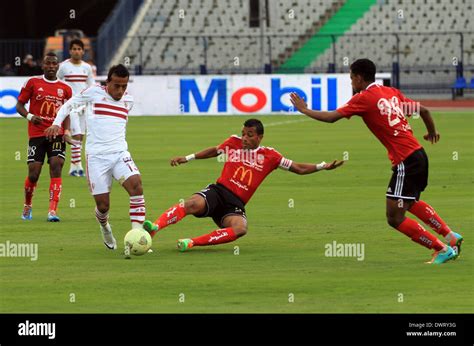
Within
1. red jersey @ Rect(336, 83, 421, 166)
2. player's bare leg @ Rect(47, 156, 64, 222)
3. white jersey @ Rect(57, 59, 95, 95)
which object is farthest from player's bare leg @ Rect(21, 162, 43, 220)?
white jersey @ Rect(57, 59, 95, 95)

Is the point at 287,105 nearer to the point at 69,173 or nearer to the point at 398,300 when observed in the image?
the point at 69,173

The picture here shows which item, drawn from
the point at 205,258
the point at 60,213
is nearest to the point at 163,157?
the point at 60,213

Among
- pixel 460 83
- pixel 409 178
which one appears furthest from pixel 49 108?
pixel 460 83

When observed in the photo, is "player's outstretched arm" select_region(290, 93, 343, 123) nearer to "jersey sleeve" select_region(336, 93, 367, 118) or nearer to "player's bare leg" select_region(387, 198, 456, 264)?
"jersey sleeve" select_region(336, 93, 367, 118)

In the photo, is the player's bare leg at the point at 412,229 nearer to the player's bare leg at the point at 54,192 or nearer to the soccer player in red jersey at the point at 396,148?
the soccer player in red jersey at the point at 396,148

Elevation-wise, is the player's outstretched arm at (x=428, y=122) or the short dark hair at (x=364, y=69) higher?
the short dark hair at (x=364, y=69)

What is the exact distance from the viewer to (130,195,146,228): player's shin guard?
1359 centimetres

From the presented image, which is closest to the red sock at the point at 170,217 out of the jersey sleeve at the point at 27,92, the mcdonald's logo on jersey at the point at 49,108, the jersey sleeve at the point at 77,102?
the jersey sleeve at the point at 77,102

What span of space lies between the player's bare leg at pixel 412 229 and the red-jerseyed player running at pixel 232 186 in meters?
1.50

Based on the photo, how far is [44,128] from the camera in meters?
17.4

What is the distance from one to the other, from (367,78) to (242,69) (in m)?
36.9

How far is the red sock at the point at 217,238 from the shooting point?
13984 mm

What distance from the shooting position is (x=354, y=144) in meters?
29.5

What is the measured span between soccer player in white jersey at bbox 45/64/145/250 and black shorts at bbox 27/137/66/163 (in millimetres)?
3182
